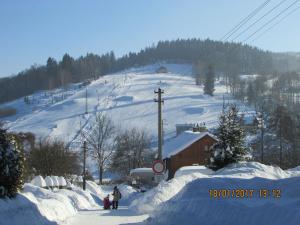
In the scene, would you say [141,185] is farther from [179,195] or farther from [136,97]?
[136,97]

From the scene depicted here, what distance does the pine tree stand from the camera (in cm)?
3719

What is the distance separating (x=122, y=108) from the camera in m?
149

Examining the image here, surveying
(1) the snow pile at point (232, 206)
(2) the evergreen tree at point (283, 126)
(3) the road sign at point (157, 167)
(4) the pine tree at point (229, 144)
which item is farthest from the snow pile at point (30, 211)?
(2) the evergreen tree at point (283, 126)

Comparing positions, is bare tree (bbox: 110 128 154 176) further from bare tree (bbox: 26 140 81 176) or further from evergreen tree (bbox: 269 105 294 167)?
bare tree (bbox: 26 140 81 176)

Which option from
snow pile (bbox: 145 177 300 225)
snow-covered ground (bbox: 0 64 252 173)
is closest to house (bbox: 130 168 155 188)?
snow-covered ground (bbox: 0 64 252 173)

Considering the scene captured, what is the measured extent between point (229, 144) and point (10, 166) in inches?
766

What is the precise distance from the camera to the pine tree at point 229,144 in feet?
122

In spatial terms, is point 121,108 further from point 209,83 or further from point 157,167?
point 157,167

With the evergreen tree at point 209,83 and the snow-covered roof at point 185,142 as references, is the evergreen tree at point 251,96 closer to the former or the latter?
the evergreen tree at point 209,83

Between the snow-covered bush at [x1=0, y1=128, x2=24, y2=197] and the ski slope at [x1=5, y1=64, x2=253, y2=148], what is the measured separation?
91822 millimetres

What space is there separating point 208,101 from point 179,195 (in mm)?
140381

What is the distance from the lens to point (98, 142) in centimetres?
8825

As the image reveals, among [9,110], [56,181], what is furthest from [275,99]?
[56,181]

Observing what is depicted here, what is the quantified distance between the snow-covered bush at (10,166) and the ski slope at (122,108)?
301ft
